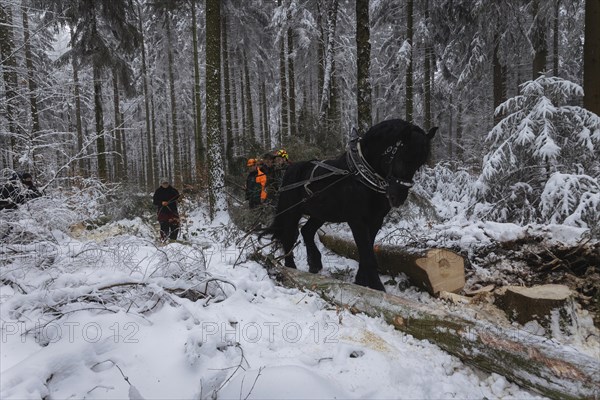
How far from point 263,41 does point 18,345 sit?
21681 mm

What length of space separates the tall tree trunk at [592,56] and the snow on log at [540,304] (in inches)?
207

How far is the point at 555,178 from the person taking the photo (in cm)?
561

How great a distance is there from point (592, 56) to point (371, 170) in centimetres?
552

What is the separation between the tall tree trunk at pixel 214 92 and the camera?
9734 millimetres

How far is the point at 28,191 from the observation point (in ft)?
12.1

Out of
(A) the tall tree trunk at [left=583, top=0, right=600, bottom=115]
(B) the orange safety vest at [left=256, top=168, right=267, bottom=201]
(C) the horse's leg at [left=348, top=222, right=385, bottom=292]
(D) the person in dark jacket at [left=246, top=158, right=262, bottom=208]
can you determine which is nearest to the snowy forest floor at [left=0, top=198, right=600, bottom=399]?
(C) the horse's leg at [left=348, top=222, right=385, bottom=292]

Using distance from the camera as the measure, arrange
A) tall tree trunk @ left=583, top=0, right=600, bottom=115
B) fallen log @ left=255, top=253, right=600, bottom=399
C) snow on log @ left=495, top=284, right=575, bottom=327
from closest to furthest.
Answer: fallen log @ left=255, top=253, right=600, bottom=399, snow on log @ left=495, top=284, right=575, bottom=327, tall tree trunk @ left=583, top=0, right=600, bottom=115

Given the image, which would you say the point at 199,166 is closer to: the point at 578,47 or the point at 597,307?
the point at 597,307

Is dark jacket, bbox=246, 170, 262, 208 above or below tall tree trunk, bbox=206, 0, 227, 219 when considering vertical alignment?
below

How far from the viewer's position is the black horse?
11.7 ft

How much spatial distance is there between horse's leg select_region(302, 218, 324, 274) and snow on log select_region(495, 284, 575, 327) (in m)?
2.66

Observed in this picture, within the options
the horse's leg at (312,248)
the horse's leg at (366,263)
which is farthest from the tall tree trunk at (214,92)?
the horse's leg at (366,263)
